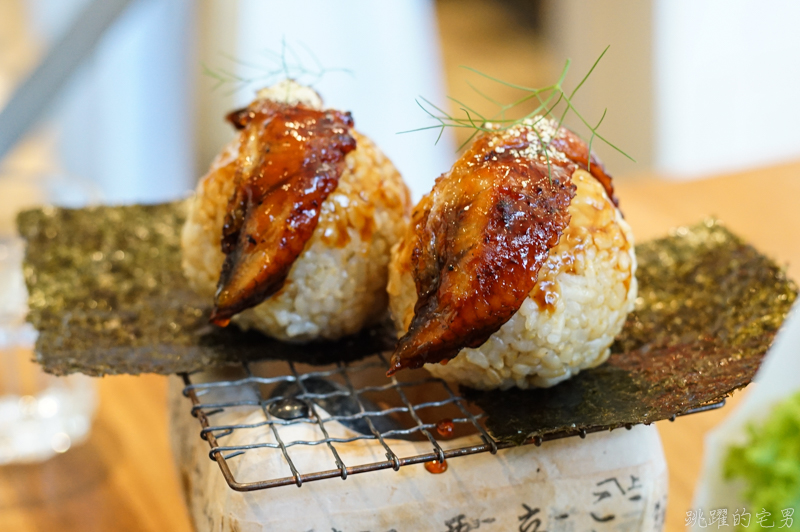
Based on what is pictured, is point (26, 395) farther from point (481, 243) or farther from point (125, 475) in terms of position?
point (481, 243)

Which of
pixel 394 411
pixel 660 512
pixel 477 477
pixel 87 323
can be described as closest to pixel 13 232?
pixel 87 323

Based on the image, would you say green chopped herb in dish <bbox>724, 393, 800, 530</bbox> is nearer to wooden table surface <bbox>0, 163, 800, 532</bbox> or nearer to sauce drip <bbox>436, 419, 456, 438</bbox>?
sauce drip <bbox>436, 419, 456, 438</bbox>

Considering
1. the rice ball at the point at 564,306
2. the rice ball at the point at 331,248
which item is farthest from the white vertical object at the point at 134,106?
the rice ball at the point at 564,306

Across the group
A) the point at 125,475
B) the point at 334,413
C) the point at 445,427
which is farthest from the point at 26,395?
the point at 445,427

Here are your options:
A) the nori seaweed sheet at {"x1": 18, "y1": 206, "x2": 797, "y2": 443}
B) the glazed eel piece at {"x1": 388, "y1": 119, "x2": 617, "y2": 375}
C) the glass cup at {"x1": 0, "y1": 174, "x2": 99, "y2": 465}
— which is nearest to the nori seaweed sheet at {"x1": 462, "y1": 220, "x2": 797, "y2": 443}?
the nori seaweed sheet at {"x1": 18, "y1": 206, "x2": 797, "y2": 443}

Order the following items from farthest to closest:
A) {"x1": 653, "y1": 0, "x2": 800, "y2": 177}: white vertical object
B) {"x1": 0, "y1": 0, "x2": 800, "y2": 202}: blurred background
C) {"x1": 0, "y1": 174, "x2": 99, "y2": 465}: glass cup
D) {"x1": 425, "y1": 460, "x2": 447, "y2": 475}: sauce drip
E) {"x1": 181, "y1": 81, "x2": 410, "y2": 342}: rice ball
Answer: {"x1": 653, "y1": 0, "x2": 800, "y2": 177}: white vertical object
{"x1": 0, "y1": 0, "x2": 800, "y2": 202}: blurred background
{"x1": 0, "y1": 174, "x2": 99, "y2": 465}: glass cup
{"x1": 181, "y1": 81, "x2": 410, "y2": 342}: rice ball
{"x1": 425, "y1": 460, "x2": 447, "y2": 475}: sauce drip
